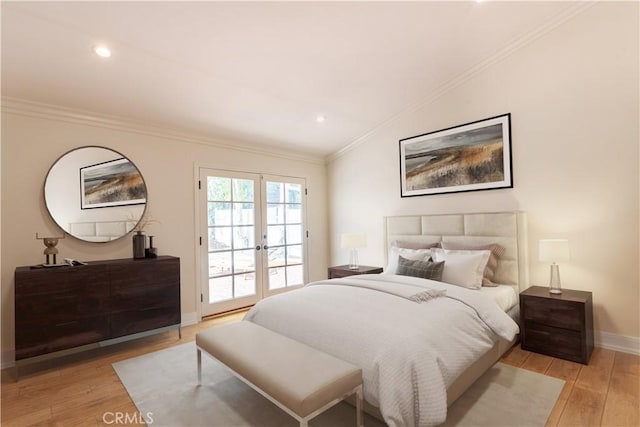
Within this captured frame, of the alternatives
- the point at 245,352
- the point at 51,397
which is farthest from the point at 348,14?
the point at 51,397

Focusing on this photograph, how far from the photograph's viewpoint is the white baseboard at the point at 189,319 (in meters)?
3.88

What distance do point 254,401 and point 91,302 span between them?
180 cm

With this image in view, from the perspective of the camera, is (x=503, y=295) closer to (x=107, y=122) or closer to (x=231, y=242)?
(x=231, y=242)

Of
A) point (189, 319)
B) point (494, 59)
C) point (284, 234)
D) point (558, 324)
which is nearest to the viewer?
point (558, 324)

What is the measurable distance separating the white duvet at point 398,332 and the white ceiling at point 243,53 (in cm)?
214

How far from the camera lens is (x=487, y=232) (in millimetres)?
3490

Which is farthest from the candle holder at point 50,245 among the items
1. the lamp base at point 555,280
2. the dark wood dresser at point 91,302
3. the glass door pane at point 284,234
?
the lamp base at point 555,280

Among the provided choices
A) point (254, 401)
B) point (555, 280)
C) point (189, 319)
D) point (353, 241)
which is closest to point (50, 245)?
point (189, 319)

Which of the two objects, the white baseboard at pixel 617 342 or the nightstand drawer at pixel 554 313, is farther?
the white baseboard at pixel 617 342

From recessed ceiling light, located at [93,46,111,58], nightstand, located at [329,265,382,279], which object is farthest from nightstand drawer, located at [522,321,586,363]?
recessed ceiling light, located at [93,46,111,58]

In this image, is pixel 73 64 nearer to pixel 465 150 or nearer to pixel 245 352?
pixel 245 352

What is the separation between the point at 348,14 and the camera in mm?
2574

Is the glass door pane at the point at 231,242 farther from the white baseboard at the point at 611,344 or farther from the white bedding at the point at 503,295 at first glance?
the white bedding at the point at 503,295

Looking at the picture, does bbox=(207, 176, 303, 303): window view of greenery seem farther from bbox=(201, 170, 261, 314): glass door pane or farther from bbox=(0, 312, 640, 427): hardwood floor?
bbox=(0, 312, 640, 427): hardwood floor
